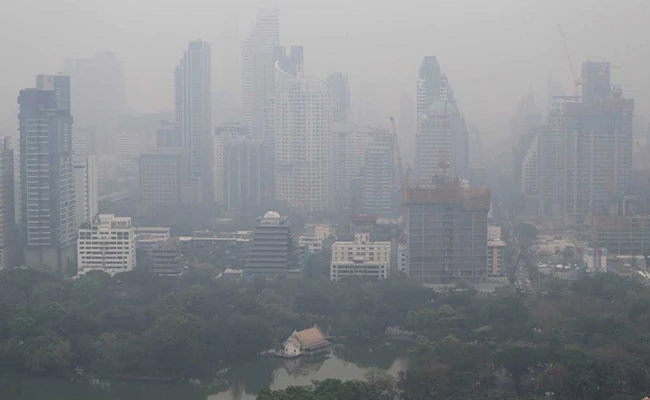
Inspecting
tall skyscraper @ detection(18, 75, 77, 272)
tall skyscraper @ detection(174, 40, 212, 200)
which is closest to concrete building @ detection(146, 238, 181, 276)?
tall skyscraper @ detection(18, 75, 77, 272)

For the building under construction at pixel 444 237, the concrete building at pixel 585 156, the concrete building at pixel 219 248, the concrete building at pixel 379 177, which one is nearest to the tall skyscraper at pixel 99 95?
the concrete building at pixel 219 248

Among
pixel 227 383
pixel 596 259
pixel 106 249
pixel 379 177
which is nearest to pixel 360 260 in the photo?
pixel 596 259

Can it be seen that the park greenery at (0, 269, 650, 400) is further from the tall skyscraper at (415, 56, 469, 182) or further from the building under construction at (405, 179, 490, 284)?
the tall skyscraper at (415, 56, 469, 182)

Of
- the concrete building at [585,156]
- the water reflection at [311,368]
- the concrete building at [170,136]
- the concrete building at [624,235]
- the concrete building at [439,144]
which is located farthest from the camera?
the concrete building at [170,136]

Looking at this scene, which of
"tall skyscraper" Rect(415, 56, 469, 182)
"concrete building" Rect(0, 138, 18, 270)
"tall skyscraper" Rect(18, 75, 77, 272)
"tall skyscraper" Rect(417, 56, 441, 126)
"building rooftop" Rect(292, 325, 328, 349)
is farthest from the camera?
"tall skyscraper" Rect(415, 56, 469, 182)

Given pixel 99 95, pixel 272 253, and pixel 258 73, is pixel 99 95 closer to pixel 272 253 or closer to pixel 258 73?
pixel 258 73

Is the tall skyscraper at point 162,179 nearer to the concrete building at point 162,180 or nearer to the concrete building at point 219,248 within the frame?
the concrete building at point 162,180
